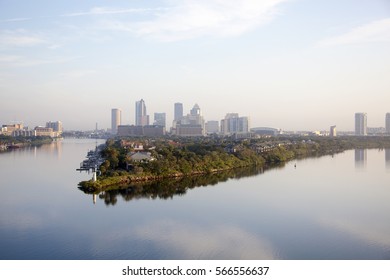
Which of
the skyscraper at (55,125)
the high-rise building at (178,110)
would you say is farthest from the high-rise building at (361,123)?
the skyscraper at (55,125)

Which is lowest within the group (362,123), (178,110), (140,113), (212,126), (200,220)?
(200,220)

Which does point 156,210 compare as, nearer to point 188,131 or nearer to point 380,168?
point 380,168

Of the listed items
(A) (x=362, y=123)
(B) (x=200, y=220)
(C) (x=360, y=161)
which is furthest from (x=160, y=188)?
(A) (x=362, y=123)

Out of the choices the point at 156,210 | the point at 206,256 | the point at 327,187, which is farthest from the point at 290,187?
the point at 206,256

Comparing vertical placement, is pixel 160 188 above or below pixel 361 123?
below

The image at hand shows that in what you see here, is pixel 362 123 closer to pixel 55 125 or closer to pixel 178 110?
pixel 178 110

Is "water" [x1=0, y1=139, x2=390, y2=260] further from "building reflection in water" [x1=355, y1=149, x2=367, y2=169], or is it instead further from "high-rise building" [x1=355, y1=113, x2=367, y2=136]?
"high-rise building" [x1=355, y1=113, x2=367, y2=136]

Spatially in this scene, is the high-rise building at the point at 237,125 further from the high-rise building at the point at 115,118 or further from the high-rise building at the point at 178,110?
the high-rise building at the point at 115,118
